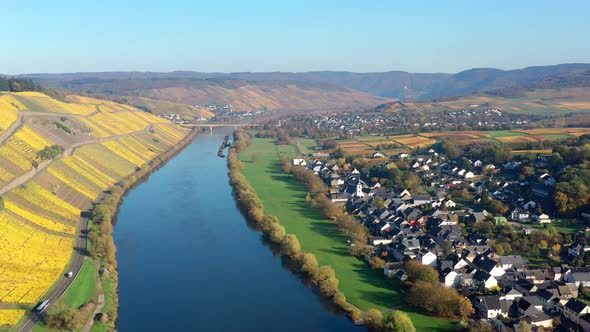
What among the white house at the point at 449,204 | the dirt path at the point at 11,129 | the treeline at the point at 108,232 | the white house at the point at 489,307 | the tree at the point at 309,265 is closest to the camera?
the white house at the point at 489,307

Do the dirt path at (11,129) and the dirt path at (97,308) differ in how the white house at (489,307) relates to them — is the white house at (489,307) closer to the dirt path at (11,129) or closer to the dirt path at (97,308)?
the dirt path at (97,308)

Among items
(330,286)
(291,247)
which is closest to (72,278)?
(291,247)

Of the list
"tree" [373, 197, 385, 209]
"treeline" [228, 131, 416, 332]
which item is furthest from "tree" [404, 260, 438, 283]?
"tree" [373, 197, 385, 209]

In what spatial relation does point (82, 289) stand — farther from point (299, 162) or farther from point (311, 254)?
point (299, 162)

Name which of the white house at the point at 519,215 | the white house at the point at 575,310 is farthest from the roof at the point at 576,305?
the white house at the point at 519,215

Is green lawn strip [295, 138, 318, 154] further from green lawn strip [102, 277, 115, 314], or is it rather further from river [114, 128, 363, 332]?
green lawn strip [102, 277, 115, 314]

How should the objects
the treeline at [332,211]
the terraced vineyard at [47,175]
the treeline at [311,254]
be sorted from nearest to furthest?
the treeline at [311,254] < the terraced vineyard at [47,175] < the treeline at [332,211]

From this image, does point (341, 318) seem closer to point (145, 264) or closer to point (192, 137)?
point (145, 264)
